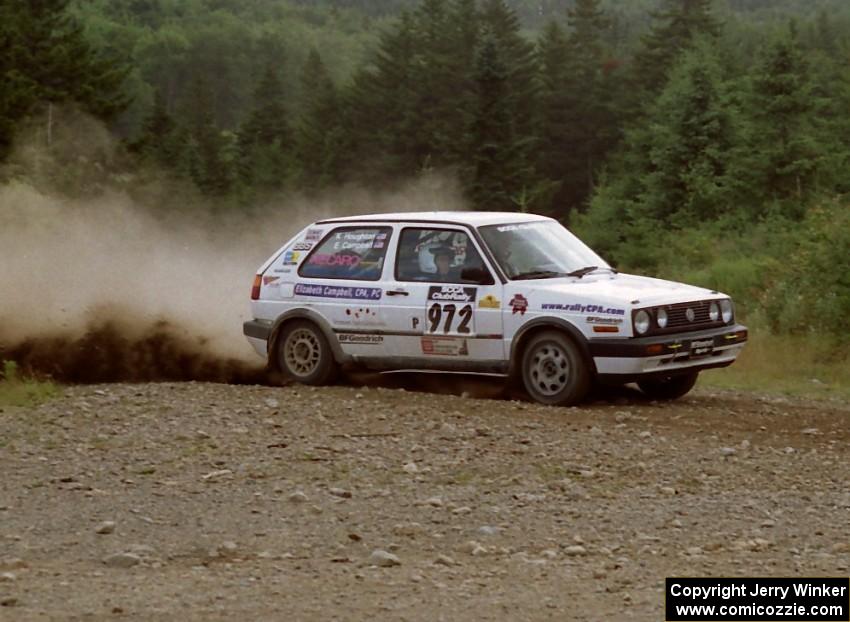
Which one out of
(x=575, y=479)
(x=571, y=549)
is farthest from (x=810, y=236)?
(x=571, y=549)

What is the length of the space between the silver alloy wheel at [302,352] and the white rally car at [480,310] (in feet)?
0.04

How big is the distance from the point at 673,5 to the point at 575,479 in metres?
88.0

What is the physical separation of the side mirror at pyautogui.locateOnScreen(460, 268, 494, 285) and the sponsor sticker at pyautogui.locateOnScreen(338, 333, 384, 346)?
103cm

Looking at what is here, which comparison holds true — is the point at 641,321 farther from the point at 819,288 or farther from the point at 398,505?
the point at 819,288

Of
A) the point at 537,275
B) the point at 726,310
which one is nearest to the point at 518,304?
the point at 537,275

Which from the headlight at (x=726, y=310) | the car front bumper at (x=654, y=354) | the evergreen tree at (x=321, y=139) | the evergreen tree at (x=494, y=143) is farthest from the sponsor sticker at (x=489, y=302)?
the evergreen tree at (x=321, y=139)

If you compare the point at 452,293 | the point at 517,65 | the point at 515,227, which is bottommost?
the point at 452,293

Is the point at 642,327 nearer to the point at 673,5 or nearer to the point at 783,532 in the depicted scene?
the point at 783,532

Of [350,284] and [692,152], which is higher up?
[692,152]

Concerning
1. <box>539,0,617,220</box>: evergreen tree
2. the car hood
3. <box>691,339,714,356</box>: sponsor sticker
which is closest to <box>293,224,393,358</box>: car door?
the car hood

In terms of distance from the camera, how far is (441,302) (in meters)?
12.5

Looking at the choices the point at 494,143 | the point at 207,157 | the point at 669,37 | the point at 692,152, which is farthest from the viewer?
the point at 669,37

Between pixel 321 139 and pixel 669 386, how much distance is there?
7925cm

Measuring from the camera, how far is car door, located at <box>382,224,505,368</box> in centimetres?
1225
